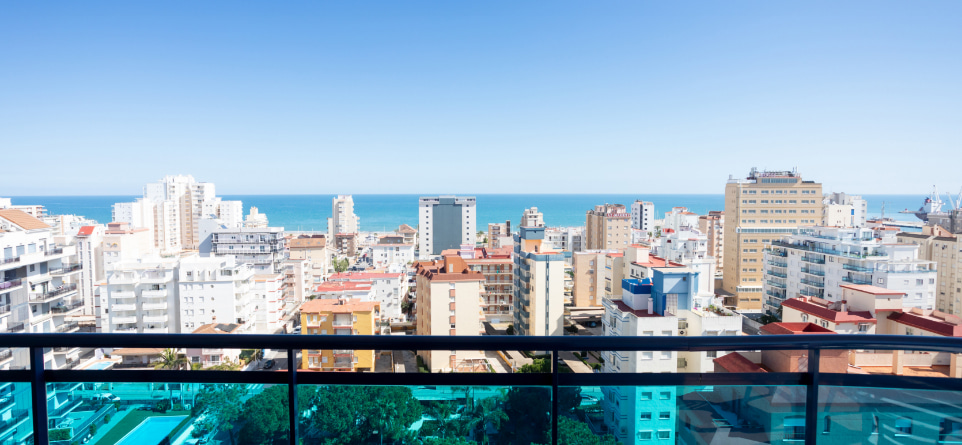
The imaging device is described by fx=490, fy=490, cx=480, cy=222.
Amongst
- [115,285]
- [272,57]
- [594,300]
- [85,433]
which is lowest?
[594,300]

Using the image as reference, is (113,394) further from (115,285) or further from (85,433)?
(115,285)

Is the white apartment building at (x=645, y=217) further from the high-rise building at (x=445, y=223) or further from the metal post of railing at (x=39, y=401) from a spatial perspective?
the metal post of railing at (x=39, y=401)

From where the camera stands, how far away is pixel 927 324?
8.55 meters

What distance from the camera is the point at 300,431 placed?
0.90 metres

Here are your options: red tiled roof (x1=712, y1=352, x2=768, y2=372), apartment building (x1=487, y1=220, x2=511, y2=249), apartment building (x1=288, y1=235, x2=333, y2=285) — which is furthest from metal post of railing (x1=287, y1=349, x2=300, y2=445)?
apartment building (x1=487, y1=220, x2=511, y2=249)

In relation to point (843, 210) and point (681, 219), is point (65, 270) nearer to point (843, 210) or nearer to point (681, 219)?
point (681, 219)

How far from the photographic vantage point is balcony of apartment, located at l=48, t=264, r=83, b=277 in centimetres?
1052

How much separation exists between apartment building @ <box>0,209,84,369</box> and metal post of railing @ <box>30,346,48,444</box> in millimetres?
10615

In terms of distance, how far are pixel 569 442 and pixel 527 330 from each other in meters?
13.2

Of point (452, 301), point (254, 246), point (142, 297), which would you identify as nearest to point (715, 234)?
point (452, 301)

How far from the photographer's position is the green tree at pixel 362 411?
90 centimetres

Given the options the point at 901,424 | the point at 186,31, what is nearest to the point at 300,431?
the point at 901,424

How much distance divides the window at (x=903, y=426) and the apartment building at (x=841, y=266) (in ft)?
52.8

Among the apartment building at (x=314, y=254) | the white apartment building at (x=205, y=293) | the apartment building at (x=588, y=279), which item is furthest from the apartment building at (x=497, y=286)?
the apartment building at (x=314, y=254)
